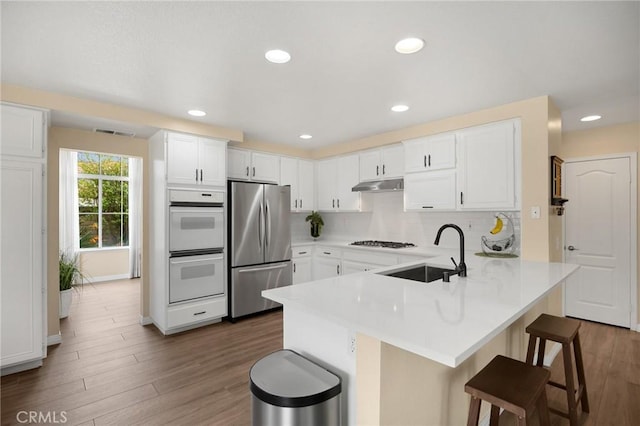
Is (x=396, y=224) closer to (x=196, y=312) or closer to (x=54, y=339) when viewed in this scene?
(x=196, y=312)

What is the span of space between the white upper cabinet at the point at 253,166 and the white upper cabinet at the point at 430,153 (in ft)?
6.50

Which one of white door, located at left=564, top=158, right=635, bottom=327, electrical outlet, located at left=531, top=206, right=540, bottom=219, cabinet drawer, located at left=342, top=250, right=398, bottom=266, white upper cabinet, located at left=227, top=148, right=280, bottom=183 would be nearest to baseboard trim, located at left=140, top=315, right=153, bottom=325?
white upper cabinet, located at left=227, top=148, right=280, bottom=183

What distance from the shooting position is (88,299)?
5.11 metres

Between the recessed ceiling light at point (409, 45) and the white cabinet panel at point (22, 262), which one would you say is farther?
the white cabinet panel at point (22, 262)

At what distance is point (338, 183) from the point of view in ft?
16.4

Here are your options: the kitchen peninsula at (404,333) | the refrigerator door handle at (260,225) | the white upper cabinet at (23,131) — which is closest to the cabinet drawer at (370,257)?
the refrigerator door handle at (260,225)

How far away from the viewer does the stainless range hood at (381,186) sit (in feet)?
13.4

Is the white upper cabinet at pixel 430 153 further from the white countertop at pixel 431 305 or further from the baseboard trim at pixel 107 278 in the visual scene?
the baseboard trim at pixel 107 278

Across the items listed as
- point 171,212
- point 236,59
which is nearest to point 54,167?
point 171,212

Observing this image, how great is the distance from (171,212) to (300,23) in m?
2.60

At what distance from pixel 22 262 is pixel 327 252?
346cm

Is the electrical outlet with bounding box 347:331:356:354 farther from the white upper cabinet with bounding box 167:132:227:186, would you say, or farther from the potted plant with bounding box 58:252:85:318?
the potted plant with bounding box 58:252:85:318

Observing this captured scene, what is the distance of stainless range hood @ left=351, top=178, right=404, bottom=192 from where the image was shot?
409 cm

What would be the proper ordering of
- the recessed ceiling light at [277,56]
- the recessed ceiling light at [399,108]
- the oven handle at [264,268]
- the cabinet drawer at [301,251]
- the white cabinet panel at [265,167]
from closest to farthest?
the recessed ceiling light at [277,56], the recessed ceiling light at [399,108], the oven handle at [264,268], the white cabinet panel at [265,167], the cabinet drawer at [301,251]
